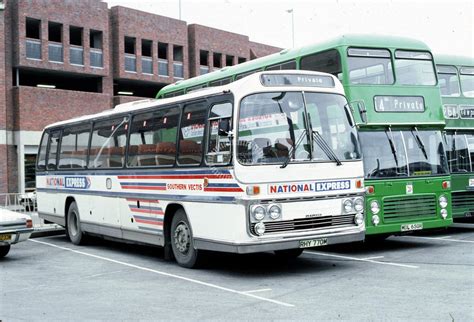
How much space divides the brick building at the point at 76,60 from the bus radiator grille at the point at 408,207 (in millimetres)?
22330

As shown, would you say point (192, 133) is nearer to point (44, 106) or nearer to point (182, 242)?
point (182, 242)

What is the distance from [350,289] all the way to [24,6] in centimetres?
2789

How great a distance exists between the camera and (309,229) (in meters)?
10.1

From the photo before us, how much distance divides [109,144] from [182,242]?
3.75 m

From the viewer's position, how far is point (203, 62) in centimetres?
4341

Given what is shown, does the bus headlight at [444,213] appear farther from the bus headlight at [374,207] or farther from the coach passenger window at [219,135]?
the coach passenger window at [219,135]

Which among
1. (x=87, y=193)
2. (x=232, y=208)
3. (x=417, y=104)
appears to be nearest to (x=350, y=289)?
(x=232, y=208)

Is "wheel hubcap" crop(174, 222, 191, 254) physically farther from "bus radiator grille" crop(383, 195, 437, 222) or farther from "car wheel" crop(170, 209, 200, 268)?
"bus radiator grille" crop(383, 195, 437, 222)

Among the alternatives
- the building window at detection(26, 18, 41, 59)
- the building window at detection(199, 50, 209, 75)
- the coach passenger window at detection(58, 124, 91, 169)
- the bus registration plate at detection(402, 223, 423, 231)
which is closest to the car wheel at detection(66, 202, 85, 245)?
the coach passenger window at detection(58, 124, 91, 169)

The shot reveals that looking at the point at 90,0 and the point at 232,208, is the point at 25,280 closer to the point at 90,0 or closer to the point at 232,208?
the point at 232,208

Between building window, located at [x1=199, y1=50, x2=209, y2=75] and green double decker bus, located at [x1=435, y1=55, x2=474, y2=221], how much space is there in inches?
1064

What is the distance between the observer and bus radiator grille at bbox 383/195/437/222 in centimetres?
1264

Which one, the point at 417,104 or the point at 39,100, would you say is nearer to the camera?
the point at 417,104

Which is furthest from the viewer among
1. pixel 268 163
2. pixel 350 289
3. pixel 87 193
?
pixel 87 193
